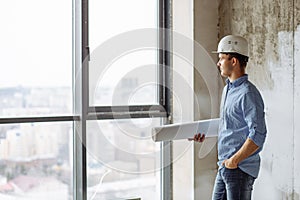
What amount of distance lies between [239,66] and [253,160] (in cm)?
58

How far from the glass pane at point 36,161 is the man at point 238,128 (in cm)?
123

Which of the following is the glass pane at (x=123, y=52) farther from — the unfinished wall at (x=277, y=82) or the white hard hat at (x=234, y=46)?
the white hard hat at (x=234, y=46)

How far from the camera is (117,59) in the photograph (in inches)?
145

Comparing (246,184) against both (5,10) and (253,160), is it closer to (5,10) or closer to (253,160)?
(253,160)

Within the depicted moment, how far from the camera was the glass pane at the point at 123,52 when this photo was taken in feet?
11.7

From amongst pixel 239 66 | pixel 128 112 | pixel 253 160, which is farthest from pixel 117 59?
pixel 253 160

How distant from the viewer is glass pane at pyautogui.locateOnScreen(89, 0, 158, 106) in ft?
11.7

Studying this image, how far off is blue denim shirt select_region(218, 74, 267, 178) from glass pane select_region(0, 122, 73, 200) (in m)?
1.25

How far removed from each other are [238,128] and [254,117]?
20 cm

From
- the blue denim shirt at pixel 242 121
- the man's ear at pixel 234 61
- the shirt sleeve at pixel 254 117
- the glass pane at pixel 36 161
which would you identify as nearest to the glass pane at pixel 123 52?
the glass pane at pixel 36 161

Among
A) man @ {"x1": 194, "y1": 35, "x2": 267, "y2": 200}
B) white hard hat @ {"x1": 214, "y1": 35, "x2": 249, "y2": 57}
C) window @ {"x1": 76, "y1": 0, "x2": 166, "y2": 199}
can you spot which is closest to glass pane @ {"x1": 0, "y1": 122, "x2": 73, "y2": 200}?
window @ {"x1": 76, "y1": 0, "x2": 166, "y2": 199}

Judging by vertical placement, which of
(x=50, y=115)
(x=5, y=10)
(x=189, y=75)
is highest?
(x=5, y=10)

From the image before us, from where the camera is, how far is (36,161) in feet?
11.1

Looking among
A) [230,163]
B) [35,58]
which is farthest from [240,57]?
[35,58]
